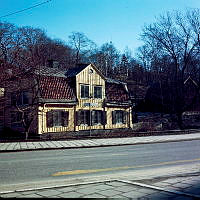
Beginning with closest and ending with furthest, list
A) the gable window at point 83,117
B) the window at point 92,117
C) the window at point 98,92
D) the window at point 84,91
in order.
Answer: the gable window at point 83,117 < the window at point 92,117 < the window at point 84,91 < the window at point 98,92

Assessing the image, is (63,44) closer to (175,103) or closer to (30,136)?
(175,103)

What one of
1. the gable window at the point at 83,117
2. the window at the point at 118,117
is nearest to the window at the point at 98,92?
the gable window at the point at 83,117

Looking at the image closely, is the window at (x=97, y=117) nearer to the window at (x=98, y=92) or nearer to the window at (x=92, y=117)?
the window at (x=92, y=117)

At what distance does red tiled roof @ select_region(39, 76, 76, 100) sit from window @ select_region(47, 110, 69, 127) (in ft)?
4.84

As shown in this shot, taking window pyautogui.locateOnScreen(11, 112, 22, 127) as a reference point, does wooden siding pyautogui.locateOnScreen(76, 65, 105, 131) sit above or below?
above

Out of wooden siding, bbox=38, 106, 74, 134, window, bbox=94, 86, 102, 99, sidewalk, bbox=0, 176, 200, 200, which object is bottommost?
sidewalk, bbox=0, 176, 200, 200

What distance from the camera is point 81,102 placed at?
3042 cm

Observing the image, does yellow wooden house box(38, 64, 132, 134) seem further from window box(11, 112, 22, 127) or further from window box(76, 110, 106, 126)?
window box(11, 112, 22, 127)

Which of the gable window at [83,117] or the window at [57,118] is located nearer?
the window at [57,118]

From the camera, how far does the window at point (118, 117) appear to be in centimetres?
3340

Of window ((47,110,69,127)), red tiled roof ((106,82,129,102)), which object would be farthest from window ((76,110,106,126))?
red tiled roof ((106,82,129,102))

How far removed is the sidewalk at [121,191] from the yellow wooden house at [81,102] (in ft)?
62.8

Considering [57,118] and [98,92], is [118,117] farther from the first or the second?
[57,118]

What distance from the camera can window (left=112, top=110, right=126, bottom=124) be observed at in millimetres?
33400
